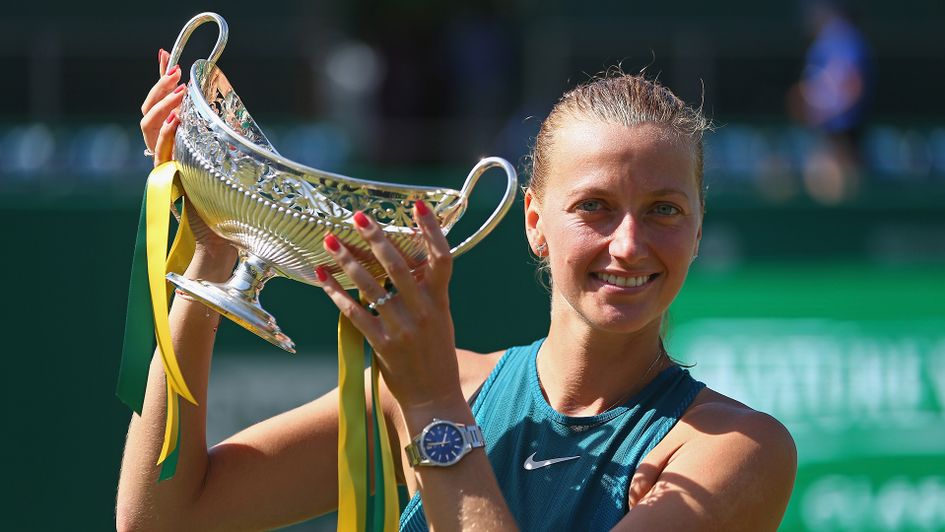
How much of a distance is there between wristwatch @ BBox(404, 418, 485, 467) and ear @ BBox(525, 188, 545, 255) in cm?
38

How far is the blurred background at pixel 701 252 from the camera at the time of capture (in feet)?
15.8

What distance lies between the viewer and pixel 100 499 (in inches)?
193

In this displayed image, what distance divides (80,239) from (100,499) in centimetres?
96

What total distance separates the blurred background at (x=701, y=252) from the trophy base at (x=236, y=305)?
7.85ft

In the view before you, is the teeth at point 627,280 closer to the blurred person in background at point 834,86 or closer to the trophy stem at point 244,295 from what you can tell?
the trophy stem at point 244,295

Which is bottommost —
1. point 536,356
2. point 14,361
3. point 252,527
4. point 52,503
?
point 52,503

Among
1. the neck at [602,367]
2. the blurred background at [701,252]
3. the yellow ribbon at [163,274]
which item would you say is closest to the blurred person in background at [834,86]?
the blurred background at [701,252]

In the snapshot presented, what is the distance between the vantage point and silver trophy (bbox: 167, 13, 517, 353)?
5.02 feet

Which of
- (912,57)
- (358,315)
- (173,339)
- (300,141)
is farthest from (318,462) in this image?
(912,57)

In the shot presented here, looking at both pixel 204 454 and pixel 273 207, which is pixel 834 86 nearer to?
pixel 204 454

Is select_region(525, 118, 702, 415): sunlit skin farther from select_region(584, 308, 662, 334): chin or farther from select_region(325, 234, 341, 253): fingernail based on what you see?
select_region(325, 234, 341, 253): fingernail

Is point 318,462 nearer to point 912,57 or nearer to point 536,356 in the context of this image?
point 536,356

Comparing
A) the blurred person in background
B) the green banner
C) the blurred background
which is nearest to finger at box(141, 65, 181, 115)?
the blurred background

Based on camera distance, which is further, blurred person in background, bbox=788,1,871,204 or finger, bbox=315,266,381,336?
blurred person in background, bbox=788,1,871,204
